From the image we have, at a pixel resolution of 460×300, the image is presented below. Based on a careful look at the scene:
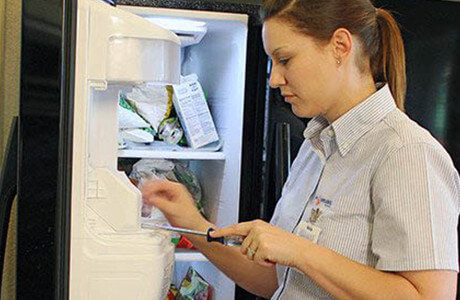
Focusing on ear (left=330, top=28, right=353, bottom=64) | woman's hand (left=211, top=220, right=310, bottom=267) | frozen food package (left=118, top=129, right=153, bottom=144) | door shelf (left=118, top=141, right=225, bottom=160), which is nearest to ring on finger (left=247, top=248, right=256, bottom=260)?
woman's hand (left=211, top=220, right=310, bottom=267)

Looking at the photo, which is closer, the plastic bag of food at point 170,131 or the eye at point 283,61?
the eye at point 283,61

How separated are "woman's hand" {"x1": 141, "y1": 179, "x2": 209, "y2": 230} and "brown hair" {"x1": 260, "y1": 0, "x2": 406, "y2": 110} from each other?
44 centimetres

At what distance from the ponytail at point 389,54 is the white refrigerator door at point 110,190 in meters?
0.48

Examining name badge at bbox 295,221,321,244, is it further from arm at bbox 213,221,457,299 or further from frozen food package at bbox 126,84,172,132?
frozen food package at bbox 126,84,172,132

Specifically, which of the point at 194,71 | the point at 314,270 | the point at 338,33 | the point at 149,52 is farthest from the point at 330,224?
the point at 194,71

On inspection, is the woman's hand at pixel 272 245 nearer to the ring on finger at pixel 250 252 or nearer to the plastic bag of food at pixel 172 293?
the ring on finger at pixel 250 252

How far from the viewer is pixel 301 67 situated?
3.49 ft

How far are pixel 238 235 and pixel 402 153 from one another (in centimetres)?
34

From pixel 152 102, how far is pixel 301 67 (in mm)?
680

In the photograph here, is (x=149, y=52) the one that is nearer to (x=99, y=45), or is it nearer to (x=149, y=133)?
(x=99, y=45)

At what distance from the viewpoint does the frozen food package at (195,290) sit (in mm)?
1682

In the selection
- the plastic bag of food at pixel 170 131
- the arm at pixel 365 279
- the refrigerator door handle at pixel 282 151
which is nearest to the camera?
the arm at pixel 365 279

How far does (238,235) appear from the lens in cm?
104

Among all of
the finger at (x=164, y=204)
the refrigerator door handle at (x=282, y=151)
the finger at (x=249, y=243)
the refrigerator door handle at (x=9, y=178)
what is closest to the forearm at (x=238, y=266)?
the finger at (x=164, y=204)
